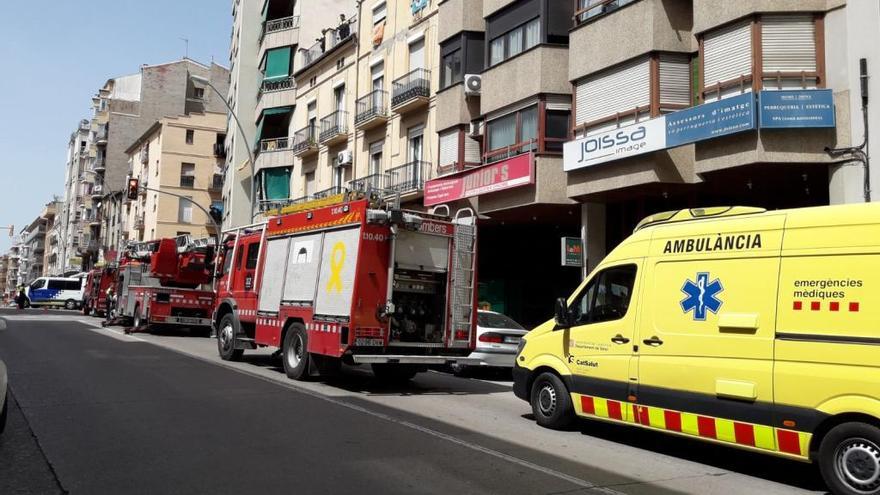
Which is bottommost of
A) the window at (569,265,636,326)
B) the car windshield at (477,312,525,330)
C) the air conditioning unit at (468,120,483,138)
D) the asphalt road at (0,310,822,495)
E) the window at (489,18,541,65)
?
the asphalt road at (0,310,822,495)

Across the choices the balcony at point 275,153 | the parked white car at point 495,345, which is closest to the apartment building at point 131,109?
the balcony at point 275,153

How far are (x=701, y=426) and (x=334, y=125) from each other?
84.9ft

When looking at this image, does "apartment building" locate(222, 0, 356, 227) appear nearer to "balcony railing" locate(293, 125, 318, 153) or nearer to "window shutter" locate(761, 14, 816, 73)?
"balcony railing" locate(293, 125, 318, 153)

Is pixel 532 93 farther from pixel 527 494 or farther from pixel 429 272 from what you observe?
pixel 527 494

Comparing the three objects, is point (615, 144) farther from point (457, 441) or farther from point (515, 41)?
point (457, 441)

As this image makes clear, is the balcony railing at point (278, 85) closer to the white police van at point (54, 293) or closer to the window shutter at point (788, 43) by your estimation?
the window shutter at point (788, 43)

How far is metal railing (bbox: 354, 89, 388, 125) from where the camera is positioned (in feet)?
88.3

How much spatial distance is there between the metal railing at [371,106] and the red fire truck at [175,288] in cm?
795

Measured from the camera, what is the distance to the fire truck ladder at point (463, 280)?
12.0 meters

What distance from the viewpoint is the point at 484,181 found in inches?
776

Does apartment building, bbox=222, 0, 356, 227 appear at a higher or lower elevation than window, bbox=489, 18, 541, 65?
higher

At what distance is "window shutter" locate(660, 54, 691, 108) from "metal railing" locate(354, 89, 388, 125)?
13491mm

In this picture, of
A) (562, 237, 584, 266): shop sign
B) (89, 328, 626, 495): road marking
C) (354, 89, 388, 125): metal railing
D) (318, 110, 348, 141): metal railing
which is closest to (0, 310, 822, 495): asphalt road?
(89, 328, 626, 495): road marking

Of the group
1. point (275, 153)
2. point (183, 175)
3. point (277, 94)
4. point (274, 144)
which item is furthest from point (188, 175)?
point (275, 153)
